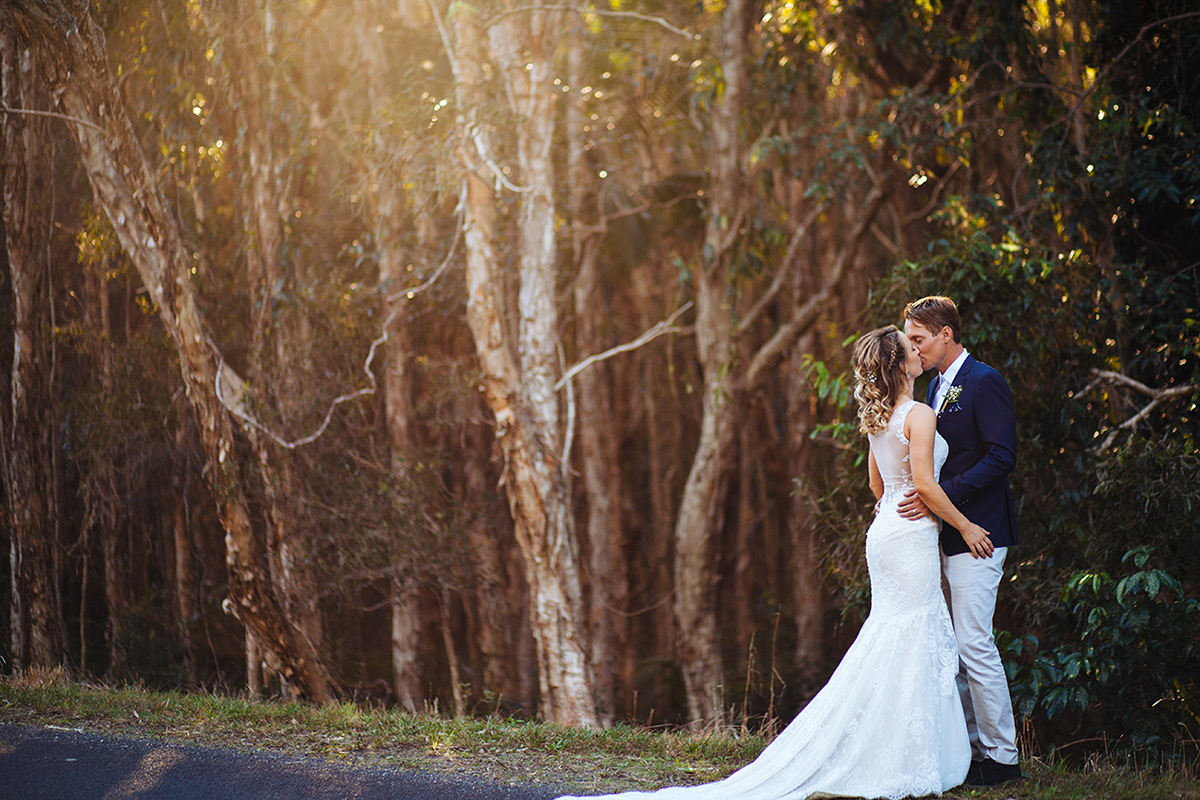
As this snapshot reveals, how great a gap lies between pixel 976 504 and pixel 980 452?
0.23 m

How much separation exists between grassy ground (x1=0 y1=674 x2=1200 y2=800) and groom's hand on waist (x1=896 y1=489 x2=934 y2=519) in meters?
1.09

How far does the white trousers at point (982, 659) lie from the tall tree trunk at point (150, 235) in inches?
260

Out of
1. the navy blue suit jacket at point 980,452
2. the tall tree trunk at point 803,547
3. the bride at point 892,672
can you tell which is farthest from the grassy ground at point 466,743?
the tall tree trunk at point 803,547

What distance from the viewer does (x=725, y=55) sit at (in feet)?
36.8

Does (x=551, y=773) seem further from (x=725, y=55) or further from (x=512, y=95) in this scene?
(x=725, y=55)

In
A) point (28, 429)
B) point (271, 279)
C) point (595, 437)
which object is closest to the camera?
point (28, 429)

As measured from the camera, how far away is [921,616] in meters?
4.01

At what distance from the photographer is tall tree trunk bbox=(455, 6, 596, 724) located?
354 inches

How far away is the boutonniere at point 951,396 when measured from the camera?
414cm

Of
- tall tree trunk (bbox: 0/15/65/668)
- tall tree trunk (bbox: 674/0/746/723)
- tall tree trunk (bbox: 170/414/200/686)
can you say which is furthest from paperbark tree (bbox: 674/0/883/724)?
tall tree trunk (bbox: 0/15/65/668)

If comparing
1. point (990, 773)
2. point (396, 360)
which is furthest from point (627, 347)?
point (990, 773)

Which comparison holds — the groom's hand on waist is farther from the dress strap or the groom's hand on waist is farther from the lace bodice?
the dress strap

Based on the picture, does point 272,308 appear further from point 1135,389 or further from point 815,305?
point 1135,389

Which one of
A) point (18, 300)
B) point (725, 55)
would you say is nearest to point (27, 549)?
point (18, 300)
